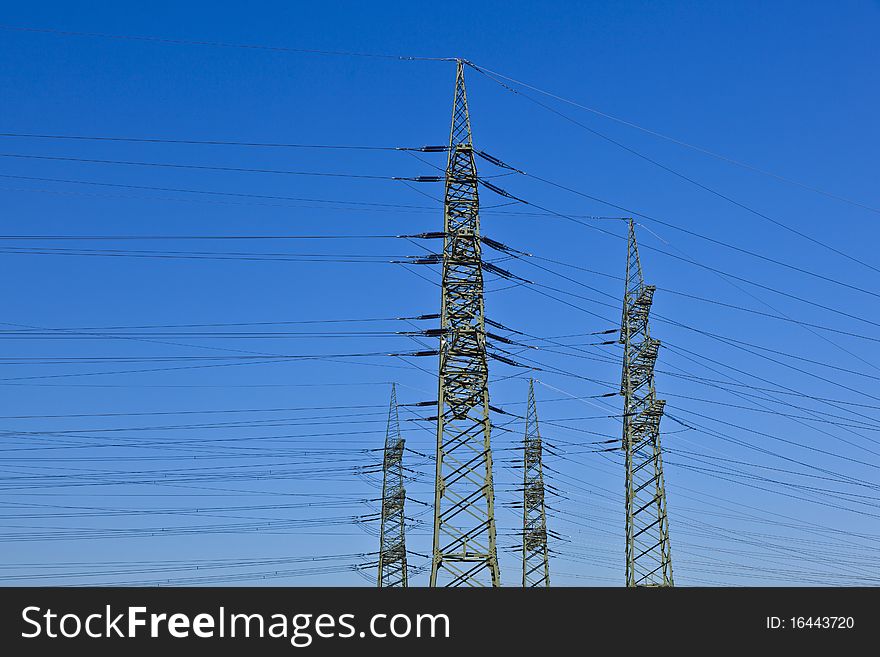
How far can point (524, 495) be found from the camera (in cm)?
7388

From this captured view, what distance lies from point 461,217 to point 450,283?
8.86 feet
